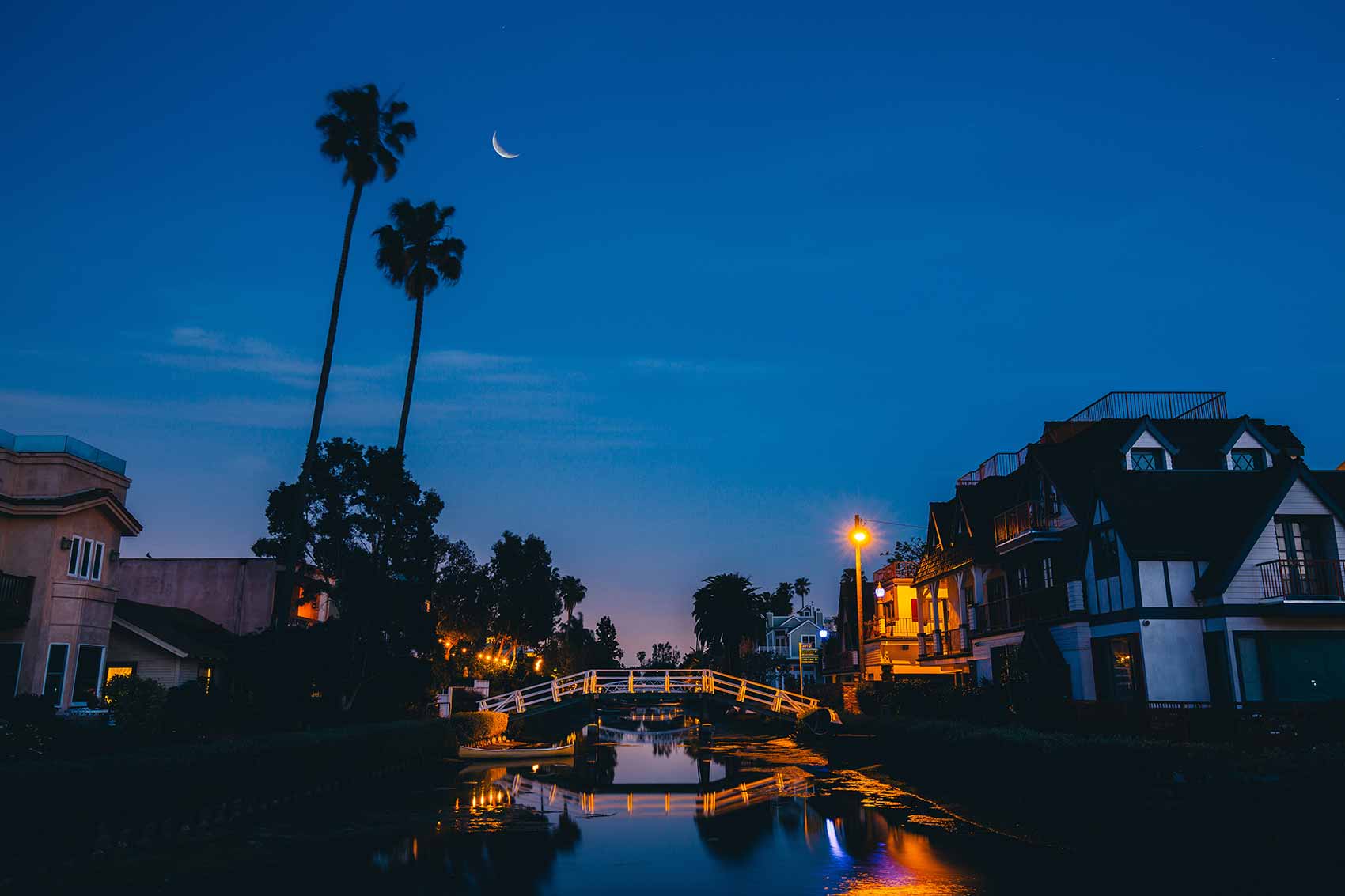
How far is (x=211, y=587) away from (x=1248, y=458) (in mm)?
47629

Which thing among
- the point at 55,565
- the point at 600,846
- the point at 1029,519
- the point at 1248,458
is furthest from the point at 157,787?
the point at 1248,458

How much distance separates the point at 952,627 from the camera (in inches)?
1864

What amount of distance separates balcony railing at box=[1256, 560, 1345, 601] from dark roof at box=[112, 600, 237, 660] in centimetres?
3767

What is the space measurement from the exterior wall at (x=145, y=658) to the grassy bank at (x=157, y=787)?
505 inches

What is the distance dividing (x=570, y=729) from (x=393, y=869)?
2039 inches

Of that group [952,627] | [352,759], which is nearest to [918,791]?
[352,759]

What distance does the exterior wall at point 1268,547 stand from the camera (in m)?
29.4

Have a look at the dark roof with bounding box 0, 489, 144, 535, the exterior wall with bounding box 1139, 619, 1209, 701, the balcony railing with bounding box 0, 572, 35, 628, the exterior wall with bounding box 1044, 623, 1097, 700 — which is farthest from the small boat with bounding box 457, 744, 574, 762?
the exterior wall with bounding box 1139, 619, 1209, 701

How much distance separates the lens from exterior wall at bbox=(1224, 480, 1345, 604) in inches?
1158

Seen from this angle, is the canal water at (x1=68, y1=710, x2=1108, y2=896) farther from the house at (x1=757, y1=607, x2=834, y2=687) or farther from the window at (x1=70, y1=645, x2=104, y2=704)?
the house at (x1=757, y1=607, x2=834, y2=687)

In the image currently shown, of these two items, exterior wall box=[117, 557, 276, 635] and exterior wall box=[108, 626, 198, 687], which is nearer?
exterior wall box=[108, 626, 198, 687]

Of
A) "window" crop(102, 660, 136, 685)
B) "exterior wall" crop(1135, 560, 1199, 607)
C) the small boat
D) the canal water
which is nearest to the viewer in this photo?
the canal water

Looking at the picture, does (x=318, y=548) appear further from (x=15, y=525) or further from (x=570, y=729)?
(x=570, y=729)

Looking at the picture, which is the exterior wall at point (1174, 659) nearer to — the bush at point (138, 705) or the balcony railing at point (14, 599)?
the bush at point (138, 705)
